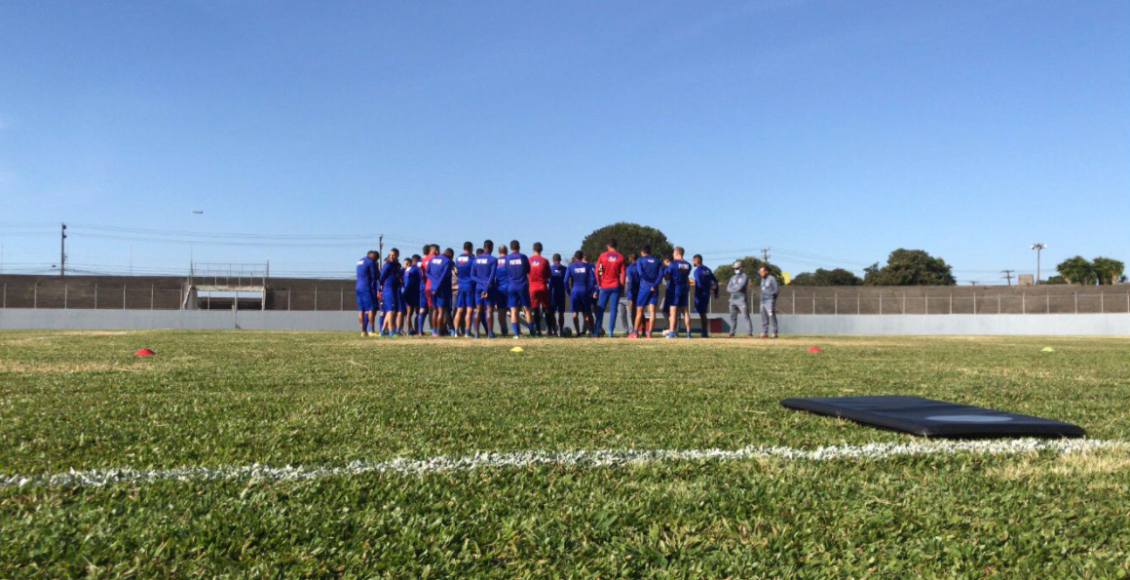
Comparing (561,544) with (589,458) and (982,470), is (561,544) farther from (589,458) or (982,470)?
(982,470)

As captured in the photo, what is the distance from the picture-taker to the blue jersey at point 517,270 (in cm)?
1307

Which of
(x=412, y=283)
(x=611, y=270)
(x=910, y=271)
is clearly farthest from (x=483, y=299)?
(x=910, y=271)

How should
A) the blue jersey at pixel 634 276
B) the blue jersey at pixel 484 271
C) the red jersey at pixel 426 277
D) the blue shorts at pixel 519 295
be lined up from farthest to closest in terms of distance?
the red jersey at pixel 426 277, the blue jersey at pixel 634 276, the blue shorts at pixel 519 295, the blue jersey at pixel 484 271

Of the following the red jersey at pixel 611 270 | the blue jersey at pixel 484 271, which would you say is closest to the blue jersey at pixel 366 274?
the blue jersey at pixel 484 271

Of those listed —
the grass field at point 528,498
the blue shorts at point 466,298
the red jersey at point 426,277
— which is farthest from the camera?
the red jersey at point 426,277

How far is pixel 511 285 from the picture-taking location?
1314 cm

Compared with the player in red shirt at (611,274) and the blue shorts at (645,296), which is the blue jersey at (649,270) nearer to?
the blue shorts at (645,296)

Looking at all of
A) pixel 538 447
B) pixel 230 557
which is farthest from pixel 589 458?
pixel 230 557

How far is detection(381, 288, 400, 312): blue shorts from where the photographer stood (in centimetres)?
1476

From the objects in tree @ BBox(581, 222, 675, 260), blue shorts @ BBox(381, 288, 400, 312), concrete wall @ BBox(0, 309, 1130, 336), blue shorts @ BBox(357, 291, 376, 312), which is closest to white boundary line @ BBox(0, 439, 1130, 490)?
blue shorts @ BBox(381, 288, 400, 312)

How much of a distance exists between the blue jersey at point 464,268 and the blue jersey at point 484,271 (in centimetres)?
13

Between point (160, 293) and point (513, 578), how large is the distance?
123 ft

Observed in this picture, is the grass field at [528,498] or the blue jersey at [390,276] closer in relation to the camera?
the grass field at [528,498]

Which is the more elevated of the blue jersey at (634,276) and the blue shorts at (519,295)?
the blue jersey at (634,276)
